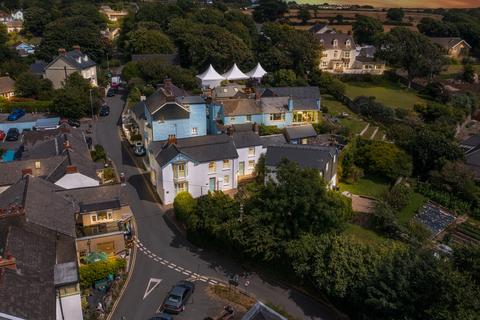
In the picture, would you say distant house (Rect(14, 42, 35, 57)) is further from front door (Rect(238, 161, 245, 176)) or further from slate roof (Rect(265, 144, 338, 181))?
slate roof (Rect(265, 144, 338, 181))

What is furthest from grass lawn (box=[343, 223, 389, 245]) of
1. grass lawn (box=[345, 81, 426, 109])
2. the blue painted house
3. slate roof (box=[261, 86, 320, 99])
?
grass lawn (box=[345, 81, 426, 109])

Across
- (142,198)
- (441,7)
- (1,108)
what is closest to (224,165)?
(142,198)

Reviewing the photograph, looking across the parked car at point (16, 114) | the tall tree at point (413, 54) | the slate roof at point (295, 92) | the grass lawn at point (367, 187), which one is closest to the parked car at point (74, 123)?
the parked car at point (16, 114)

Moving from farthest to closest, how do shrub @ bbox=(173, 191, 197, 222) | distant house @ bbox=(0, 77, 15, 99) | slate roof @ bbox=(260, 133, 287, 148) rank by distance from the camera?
distant house @ bbox=(0, 77, 15, 99)
slate roof @ bbox=(260, 133, 287, 148)
shrub @ bbox=(173, 191, 197, 222)

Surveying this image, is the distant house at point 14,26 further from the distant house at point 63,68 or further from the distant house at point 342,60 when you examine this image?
the distant house at point 342,60

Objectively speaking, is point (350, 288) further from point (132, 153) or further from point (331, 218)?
point (132, 153)

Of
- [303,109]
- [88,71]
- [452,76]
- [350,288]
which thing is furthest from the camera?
[452,76]
